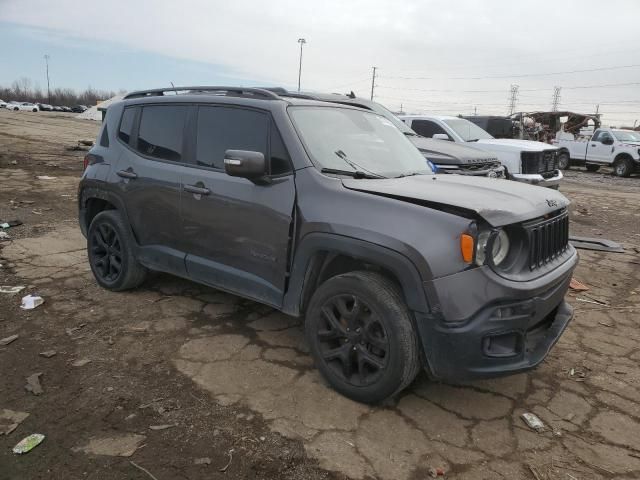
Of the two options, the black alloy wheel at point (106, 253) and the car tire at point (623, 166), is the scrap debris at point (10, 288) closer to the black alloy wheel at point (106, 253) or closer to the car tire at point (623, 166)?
the black alloy wheel at point (106, 253)

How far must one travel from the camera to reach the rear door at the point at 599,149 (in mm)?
20859

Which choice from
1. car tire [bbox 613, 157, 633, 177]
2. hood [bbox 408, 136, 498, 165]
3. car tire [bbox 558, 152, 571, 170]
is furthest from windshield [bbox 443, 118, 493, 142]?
car tire [bbox 558, 152, 571, 170]

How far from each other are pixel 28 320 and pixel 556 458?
396 cm

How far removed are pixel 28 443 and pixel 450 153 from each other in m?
7.09

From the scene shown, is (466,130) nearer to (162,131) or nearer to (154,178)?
(162,131)

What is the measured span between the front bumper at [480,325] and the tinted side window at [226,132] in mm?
1648

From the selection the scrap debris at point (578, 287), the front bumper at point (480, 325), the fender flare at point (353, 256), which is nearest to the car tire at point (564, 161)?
the scrap debris at point (578, 287)

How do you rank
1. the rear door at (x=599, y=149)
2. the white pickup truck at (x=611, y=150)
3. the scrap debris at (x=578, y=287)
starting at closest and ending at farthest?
the scrap debris at (x=578, y=287), the white pickup truck at (x=611, y=150), the rear door at (x=599, y=149)

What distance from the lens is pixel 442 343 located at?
2.72m

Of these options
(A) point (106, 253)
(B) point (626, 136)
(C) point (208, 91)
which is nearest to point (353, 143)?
(C) point (208, 91)

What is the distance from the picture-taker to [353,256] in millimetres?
2988

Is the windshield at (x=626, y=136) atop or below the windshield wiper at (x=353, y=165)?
atop

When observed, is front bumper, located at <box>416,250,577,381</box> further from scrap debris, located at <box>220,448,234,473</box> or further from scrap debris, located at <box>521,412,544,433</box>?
scrap debris, located at <box>220,448,234,473</box>

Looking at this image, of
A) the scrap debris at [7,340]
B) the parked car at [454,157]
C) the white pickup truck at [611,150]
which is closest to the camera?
the scrap debris at [7,340]
